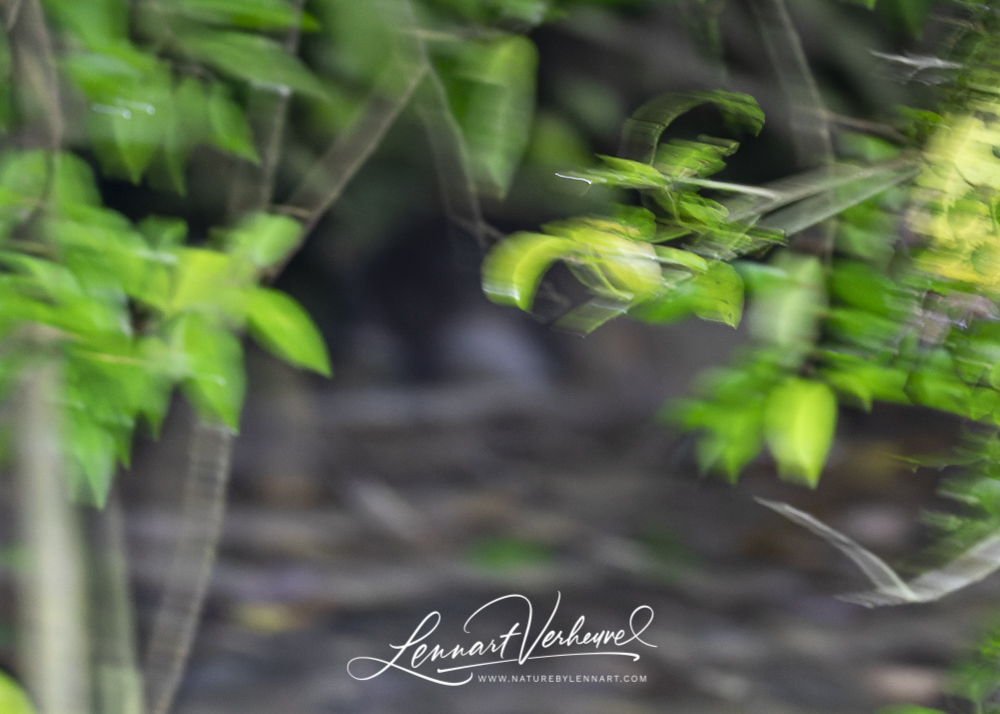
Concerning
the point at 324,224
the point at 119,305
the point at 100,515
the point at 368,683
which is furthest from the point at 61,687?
the point at 324,224

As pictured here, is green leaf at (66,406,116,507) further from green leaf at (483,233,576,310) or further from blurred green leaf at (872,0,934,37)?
blurred green leaf at (872,0,934,37)

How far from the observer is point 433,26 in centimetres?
61

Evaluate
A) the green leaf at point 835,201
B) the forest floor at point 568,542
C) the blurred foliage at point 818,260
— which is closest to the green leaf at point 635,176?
the blurred foliage at point 818,260

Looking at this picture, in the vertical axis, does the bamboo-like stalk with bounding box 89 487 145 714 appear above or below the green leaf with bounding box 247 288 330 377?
below

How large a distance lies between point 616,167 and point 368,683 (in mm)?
592

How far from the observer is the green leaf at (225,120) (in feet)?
1.90

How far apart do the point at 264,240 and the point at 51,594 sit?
46 cm

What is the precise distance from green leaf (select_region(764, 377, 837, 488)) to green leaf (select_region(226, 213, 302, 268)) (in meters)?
0.44

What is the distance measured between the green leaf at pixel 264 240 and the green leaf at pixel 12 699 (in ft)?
1.46

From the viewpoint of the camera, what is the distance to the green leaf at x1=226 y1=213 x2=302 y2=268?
54 centimetres

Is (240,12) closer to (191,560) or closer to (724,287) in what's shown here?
(724,287)

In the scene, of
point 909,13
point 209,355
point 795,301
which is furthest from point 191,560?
point 909,13

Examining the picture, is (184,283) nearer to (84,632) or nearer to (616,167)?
(616,167)

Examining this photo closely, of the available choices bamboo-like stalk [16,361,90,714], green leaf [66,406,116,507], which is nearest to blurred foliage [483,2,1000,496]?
green leaf [66,406,116,507]
